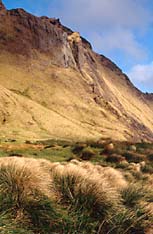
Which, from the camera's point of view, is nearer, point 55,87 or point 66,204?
point 66,204

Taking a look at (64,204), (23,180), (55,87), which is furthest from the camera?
(55,87)

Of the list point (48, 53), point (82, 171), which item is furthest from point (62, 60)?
point (82, 171)

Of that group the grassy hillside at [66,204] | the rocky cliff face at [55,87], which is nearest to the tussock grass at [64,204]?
the grassy hillside at [66,204]

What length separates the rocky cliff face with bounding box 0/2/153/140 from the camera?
77.4 metres

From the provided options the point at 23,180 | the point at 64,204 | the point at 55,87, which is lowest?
the point at 64,204

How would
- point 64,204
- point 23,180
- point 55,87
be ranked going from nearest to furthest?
point 23,180
point 64,204
point 55,87

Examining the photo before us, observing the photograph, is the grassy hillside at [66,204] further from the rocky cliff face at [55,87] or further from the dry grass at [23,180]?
the rocky cliff face at [55,87]

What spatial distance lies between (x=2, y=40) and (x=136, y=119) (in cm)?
4894

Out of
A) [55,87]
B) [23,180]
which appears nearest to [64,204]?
[23,180]

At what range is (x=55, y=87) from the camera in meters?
→ 92.5

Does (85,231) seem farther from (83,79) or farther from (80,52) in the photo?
(80,52)

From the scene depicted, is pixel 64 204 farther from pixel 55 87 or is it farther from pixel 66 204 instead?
pixel 55 87

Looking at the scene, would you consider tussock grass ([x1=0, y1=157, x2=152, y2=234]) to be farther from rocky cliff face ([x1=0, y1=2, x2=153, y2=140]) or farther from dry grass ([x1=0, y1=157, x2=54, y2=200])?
rocky cliff face ([x1=0, y1=2, x2=153, y2=140])

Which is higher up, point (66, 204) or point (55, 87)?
point (55, 87)
